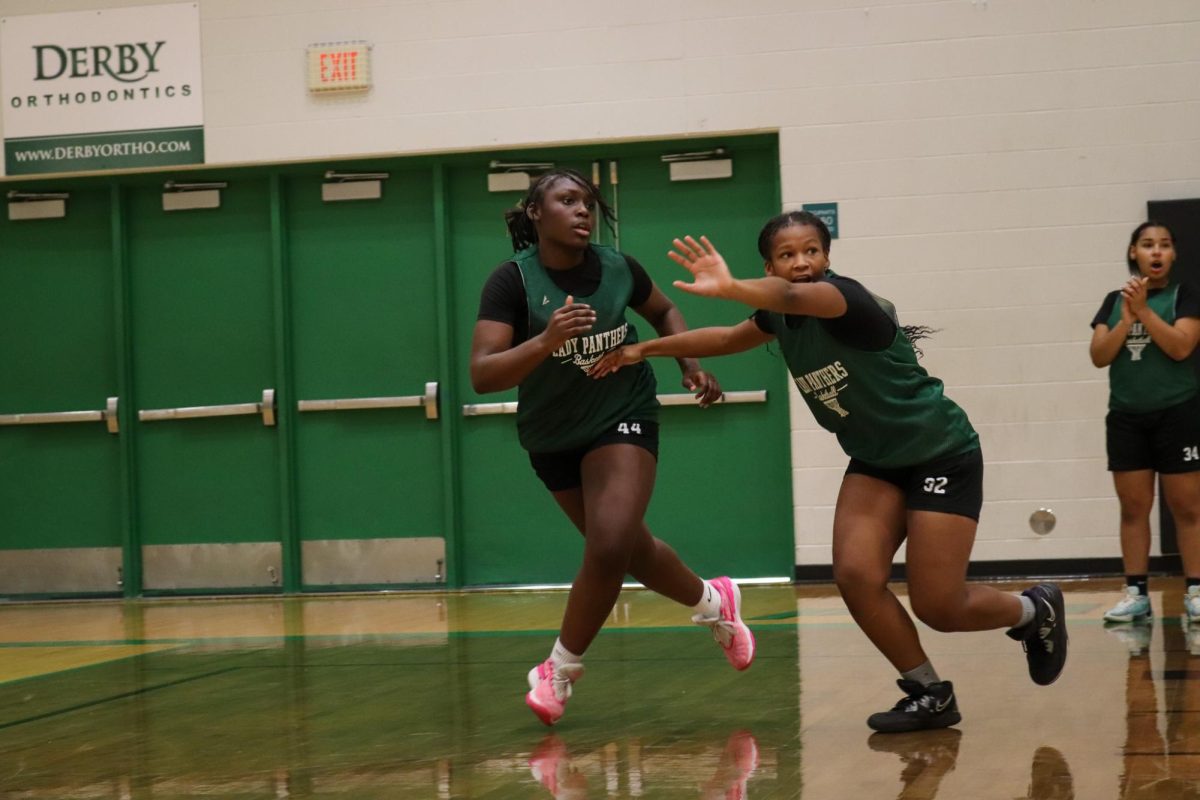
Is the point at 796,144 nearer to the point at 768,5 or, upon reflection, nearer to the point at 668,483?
the point at 768,5

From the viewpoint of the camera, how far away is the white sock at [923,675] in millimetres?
4062

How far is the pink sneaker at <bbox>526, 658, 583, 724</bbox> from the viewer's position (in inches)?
169

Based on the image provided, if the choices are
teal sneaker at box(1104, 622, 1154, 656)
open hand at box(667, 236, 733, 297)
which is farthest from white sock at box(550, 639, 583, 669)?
teal sneaker at box(1104, 622, 1154, 656)

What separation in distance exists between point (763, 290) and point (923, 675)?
118cm

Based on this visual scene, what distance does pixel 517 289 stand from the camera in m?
4.47

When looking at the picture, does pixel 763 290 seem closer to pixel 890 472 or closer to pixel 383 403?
pixel 890 472

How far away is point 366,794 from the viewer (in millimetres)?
3496

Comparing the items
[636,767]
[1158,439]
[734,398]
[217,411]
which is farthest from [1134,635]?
[217,411]

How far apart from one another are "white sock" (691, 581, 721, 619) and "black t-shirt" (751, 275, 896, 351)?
1.11 metres

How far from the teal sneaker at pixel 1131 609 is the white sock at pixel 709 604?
7.60ft

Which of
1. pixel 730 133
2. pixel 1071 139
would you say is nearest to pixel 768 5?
pixel 730 133

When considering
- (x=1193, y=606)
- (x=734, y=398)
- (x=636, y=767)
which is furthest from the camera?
(x=734, y=398)

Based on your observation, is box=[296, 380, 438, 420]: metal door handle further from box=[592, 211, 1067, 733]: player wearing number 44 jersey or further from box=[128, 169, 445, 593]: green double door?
box=[592, 211, 1067, 733]: player wearing number 44 jersey

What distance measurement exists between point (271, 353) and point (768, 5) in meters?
3.79
